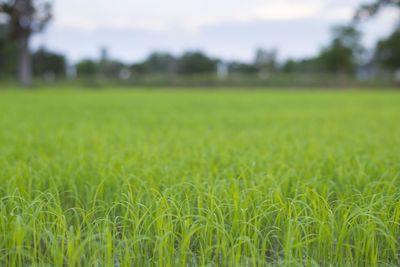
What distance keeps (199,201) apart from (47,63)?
57777 millimetres

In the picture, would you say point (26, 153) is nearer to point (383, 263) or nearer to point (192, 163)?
point (192, 163)

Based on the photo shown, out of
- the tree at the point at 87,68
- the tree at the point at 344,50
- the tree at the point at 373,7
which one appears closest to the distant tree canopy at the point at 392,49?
the tree at the point at 344,50

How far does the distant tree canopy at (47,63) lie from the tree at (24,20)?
19822mm

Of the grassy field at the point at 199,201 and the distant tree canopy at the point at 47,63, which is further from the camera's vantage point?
the distant tree canopy at the point at 47,63

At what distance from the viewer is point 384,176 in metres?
2.83

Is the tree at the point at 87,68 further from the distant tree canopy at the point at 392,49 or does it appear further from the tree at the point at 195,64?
the distant tree canopy at the point at 392,49

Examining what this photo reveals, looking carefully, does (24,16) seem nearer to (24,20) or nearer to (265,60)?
(24,20)

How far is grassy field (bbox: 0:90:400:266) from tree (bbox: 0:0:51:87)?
28806 mm

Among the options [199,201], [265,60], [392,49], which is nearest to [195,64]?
[265,60]

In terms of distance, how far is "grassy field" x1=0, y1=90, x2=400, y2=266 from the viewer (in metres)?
1.67

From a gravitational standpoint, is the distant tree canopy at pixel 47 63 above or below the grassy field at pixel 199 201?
above

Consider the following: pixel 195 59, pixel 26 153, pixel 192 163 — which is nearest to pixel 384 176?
pixel 192 163

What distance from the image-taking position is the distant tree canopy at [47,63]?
164 feet

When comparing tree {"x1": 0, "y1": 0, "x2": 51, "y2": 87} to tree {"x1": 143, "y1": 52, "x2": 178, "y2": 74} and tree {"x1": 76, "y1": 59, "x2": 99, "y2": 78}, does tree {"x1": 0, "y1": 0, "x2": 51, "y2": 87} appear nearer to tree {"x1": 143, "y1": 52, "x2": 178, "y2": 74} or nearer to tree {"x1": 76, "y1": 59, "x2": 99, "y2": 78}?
tree {"x1": 143, "y1": 52, "x2": 178, "y2": 74}
